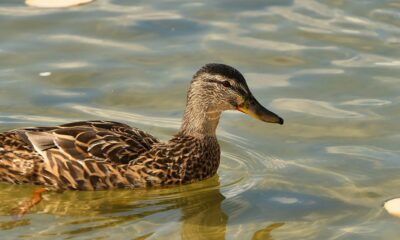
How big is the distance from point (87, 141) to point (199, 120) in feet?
4.10

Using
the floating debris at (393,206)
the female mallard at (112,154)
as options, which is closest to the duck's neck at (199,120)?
the female mallard at (112,154)

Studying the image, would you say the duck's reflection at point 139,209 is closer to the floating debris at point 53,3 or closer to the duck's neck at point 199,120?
the duck's neck at point 199,120

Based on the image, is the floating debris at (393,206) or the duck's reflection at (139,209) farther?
the floating debris at (393,206)

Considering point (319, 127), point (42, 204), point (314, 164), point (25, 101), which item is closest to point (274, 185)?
point (314, 164)

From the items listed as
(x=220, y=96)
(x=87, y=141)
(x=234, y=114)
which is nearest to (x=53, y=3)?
(x=234, y=114)

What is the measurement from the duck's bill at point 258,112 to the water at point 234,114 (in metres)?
0.46

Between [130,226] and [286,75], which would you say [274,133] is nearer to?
[286,75]

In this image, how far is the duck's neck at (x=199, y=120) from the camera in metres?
10.3

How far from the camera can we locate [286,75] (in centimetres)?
1228

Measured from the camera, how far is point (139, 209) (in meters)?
9.25

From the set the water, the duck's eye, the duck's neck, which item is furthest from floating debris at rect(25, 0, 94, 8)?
the duck's eye

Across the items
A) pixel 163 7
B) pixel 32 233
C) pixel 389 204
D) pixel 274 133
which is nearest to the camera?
pixel 32 233

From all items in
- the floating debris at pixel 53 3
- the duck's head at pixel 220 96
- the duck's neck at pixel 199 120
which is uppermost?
the floating debris at pixel 53 3

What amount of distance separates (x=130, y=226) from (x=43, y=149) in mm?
1287
